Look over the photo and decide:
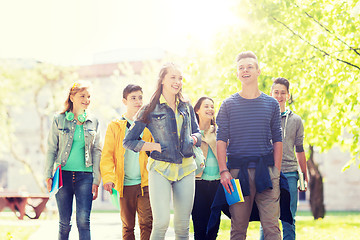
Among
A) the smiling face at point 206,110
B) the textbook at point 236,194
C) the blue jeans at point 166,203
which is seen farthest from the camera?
the smiling face at point 206,110

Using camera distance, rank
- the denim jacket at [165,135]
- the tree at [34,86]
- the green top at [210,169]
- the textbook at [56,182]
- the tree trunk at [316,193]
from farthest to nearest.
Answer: the tree at [34,86]
the tree trunk at [316,193]
the green top at [210,169]
the textbook at [56,182]
the denim jacket at [165,135]

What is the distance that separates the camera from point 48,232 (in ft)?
37.3

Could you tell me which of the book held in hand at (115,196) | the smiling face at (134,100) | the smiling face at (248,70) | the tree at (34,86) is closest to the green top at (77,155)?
the book held in hand at (115,196)

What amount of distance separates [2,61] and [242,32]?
19.2 m

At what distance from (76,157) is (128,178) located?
0.68m

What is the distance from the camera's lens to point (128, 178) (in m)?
6.24

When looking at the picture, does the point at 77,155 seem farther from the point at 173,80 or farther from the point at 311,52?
the point at 311,52

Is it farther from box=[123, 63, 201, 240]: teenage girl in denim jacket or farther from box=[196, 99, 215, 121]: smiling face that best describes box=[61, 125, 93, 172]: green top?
box=[196, 99, 215, 121]: smiling face

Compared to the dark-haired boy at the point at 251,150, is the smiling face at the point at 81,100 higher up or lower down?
higher up

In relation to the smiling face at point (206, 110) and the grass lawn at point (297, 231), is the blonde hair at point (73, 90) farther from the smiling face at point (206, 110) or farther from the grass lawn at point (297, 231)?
→ the grass lawn at point (297, 231)

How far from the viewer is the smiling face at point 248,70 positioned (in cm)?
530

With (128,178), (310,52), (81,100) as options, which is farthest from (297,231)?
(81,100)

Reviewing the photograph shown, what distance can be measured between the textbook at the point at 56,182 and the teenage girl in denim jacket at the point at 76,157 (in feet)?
0.22

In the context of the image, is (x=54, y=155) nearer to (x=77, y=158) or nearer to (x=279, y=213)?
(x=77, y=158)
